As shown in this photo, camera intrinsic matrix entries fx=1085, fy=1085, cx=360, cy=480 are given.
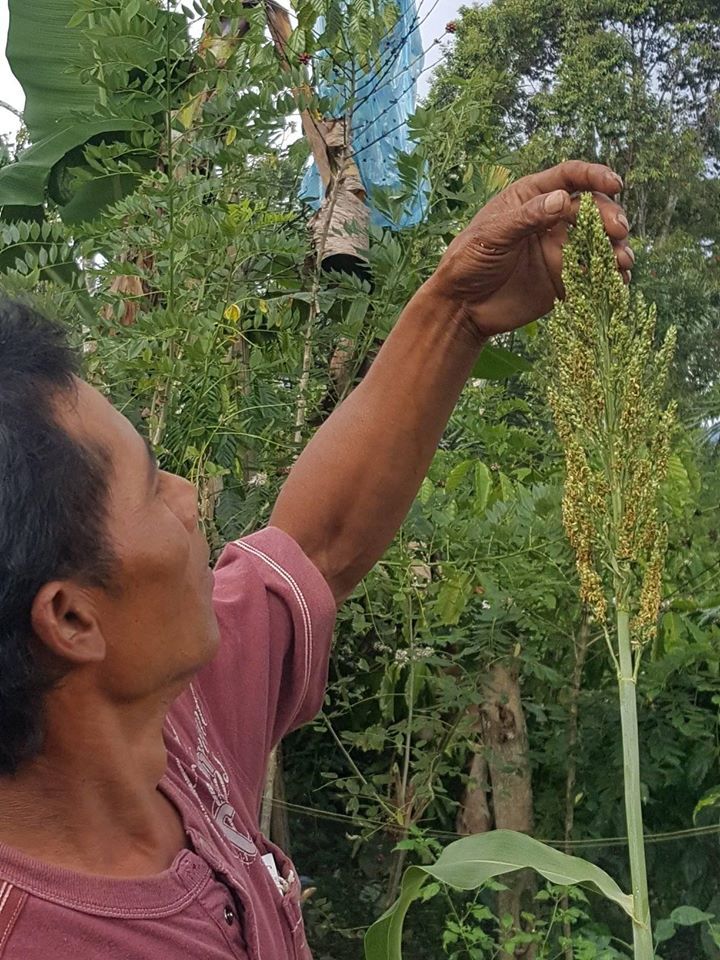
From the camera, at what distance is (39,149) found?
286 cm

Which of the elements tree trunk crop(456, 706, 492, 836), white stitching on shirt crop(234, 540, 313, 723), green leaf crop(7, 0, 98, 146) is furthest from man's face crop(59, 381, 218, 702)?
green leaf crop(7, 0, 98, 146)

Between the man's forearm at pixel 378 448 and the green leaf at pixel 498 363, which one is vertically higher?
the green leaf at pixel 498 363

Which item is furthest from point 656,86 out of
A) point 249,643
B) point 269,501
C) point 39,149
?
point 249,643

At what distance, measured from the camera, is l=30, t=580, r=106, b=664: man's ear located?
74 cm

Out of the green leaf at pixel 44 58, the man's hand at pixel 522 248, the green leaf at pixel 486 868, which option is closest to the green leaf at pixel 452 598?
the green leaf at pixel 486 868

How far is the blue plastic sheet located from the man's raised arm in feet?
2.55

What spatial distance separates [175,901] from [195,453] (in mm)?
1107

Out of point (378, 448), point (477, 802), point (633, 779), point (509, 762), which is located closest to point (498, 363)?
point (509, 762)

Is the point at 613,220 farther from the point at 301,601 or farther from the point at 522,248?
the point at 301,601

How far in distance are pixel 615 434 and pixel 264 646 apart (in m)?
0.41

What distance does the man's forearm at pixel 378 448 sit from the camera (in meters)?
1.19

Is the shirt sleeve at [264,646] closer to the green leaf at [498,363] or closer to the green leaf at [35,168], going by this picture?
the green leaf at [498,363]

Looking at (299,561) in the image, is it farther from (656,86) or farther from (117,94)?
(656,86)

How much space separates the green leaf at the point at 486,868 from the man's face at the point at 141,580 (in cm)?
58
